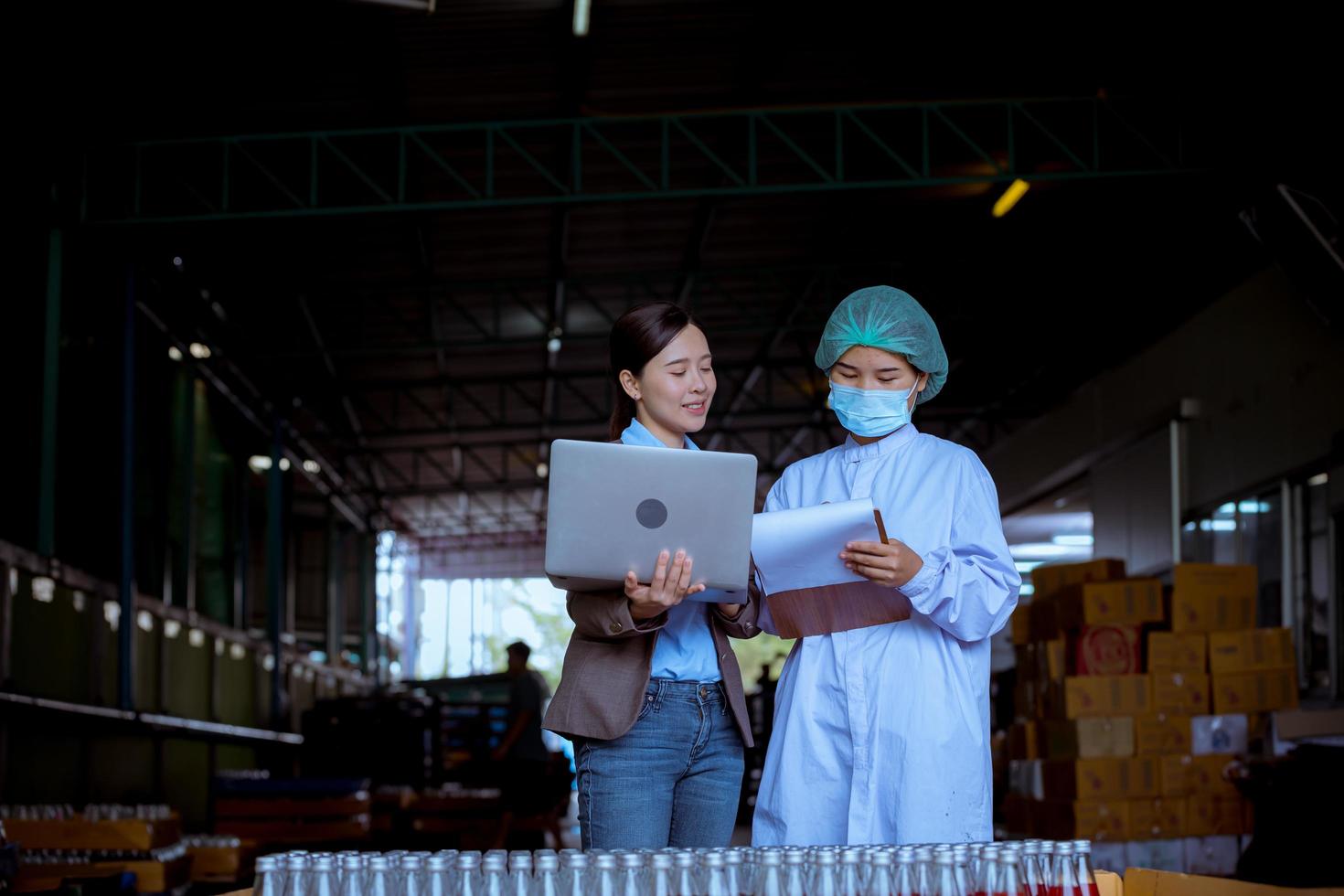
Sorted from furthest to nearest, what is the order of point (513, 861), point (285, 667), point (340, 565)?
point (340, 565), point (285, 667), point (513, 861)

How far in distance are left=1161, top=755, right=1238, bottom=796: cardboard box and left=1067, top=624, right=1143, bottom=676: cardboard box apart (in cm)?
62

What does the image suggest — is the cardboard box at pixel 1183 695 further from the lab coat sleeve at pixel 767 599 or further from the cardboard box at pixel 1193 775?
the lab coat sleeve at pixel 767 599

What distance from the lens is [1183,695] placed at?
30.7 ft

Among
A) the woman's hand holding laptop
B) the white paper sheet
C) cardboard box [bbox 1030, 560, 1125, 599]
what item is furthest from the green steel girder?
the woman's hand holding laptop

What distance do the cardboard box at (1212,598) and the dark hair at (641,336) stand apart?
289 inches

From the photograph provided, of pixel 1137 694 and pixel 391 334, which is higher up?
pixel 391 334

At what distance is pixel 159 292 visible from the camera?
14.1 metres

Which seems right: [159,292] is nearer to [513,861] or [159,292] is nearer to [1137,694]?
[1137,694]

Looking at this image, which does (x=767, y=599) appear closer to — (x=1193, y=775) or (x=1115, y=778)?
(x=1115, y=778)

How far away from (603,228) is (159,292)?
14.1ft

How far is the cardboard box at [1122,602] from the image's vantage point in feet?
31.1

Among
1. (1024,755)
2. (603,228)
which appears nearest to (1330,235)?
(1024,755)

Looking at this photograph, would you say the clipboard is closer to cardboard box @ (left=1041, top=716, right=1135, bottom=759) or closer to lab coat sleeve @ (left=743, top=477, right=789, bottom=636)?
lab coat sleeve @ (left=743, top=477, right=789, bottom=636)

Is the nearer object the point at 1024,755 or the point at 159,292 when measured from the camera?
the point at 1024,755
